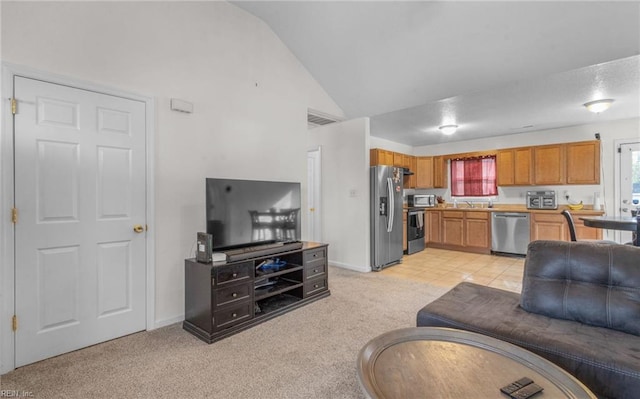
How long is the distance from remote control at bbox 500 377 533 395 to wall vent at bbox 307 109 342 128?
381 cm

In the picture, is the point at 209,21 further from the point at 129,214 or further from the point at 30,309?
the point at 30,309

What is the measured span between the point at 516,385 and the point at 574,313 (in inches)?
42.6

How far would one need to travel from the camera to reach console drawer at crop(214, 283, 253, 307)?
251 centimetres

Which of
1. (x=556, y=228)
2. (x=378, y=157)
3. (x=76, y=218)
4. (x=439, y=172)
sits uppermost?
(x=378, y=157)

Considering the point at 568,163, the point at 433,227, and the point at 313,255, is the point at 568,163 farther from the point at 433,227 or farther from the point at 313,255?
the point at 313,255

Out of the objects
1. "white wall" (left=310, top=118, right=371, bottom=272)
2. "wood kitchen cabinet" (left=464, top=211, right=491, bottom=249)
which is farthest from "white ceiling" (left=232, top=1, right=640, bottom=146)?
"wood kitchen cabinet" (left=464, top=211, right=491, bottom=249)

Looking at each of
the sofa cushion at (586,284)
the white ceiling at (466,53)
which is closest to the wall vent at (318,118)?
the white ceiling at (466,53)

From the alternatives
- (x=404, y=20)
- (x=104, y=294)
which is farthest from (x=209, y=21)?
(x=104, y=294)

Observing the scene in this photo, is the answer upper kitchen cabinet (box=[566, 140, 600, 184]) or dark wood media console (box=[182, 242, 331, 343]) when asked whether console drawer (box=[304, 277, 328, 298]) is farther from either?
upper kitchen cabinet (box=[566, 140, 600, 184])

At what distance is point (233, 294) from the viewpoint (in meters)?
2.62

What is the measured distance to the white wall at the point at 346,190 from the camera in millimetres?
4652

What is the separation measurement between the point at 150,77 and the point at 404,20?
2.60 meters

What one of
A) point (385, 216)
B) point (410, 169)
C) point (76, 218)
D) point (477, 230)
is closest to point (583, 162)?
point (477, 230)

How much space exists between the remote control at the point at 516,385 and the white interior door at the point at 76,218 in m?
2.79
